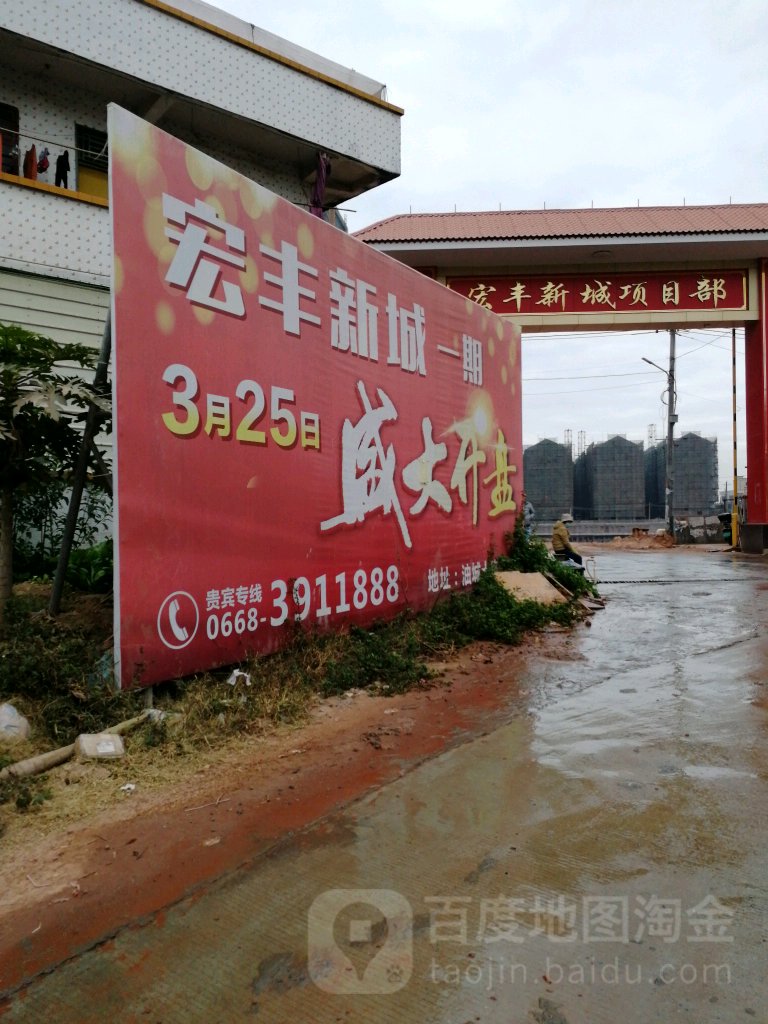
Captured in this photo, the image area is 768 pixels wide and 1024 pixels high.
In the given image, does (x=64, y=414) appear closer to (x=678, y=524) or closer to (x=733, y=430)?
(x=733, y=430)

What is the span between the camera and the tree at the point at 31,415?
4836 mm

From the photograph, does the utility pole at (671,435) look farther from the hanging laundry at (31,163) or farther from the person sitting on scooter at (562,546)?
the hanging laundry at (31,163)

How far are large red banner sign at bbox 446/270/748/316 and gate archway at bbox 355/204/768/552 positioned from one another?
2cm

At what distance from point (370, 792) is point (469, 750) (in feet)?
2.86

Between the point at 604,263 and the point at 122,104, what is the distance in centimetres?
962

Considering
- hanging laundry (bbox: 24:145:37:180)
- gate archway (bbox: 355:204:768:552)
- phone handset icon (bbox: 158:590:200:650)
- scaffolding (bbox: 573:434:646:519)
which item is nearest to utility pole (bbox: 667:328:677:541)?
gate archway (bbox: 355:204:768:552)

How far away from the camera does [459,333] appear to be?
8.86m

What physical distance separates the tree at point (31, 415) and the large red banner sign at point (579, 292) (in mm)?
11116

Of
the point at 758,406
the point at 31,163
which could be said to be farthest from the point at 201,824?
the point at 758,406

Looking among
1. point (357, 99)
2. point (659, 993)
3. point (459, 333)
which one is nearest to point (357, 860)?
point (659, 993)

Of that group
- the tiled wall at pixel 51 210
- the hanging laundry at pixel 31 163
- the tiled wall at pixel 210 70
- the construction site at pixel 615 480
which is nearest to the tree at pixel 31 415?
the tiled wall at pixel 51 210

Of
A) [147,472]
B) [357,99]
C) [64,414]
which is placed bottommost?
[147,472]

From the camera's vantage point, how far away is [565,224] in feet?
48.8

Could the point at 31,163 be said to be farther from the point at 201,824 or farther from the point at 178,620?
the point at 201,824
